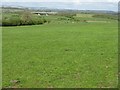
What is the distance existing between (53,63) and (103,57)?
10.9ft

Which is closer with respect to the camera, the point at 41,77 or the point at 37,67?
the point at 41,77

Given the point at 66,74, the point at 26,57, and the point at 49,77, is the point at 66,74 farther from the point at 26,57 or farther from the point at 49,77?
the point at 26,57

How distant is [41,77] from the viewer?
34.4 ft

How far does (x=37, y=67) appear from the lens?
1245 cm

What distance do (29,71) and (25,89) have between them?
3.16 meters

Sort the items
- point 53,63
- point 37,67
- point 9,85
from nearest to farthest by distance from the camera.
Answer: point 9,85 → point 37,67 → point 53,63

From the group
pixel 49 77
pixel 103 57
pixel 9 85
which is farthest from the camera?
pixel 103 57

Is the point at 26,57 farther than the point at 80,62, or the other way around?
the point at 26,57

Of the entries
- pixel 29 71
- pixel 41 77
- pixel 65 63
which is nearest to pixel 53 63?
pixel 65 63

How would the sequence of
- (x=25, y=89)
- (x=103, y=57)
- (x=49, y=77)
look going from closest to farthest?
(x=25, y=89)
(x=49, y=77)
(x=103, y=57)

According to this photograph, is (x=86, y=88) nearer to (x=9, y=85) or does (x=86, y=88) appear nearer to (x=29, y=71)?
(x=9, y=85)

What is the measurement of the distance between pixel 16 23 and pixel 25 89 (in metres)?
56.8

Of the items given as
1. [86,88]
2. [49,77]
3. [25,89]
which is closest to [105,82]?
[86,88]

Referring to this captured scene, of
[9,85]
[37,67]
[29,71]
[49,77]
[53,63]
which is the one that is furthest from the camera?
[53,63]
